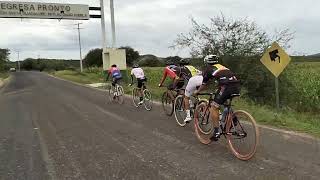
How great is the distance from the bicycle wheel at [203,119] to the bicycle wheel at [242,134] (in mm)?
879

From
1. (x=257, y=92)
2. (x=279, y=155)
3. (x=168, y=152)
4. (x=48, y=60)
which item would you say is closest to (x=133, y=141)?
(x=168, y=152)

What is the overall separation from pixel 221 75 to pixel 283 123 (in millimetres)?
3663

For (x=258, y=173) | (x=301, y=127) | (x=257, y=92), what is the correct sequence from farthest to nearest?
(x=257, y=92) < (x=301, y=127) < (x=258, y=173)

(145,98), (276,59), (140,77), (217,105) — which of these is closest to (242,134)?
(217,105)

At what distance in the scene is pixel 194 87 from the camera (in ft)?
37.8

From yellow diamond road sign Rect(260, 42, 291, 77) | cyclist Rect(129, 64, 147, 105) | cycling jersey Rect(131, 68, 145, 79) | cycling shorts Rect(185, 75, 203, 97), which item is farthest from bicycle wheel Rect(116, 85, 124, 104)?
cycling shorts Rect(185, 75, 203, 97)

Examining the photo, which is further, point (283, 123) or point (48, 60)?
point (48, 60)

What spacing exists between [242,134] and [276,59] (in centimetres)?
591

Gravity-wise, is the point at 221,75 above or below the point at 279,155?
above

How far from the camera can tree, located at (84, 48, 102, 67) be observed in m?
111

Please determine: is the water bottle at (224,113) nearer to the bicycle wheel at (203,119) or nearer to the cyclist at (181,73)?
the bicycle wheel at (203,119)

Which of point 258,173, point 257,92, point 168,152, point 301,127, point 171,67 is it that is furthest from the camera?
point 257,92

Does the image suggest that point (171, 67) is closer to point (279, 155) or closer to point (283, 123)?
point (283, 123)

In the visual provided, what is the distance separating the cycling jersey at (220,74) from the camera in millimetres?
8648
